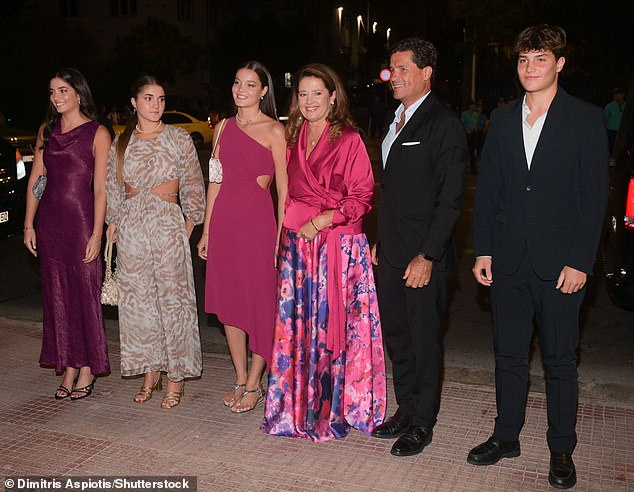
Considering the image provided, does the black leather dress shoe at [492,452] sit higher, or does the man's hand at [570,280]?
the man's hand at [570,280]

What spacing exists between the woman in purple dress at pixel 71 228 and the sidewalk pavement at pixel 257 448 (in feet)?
0.95

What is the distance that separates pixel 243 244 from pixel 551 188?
194cm

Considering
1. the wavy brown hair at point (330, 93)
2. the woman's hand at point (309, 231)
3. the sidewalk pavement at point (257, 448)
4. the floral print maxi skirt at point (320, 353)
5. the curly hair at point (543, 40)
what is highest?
the curly hair at point (543, 40)

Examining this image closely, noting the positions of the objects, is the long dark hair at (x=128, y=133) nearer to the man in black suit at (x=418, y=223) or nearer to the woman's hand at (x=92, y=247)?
the woman's hand at (x=92, y=247)

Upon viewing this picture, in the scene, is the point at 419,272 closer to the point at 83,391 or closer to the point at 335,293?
the point at 335,293

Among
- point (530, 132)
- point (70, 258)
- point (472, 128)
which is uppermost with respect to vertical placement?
point (472, 128)

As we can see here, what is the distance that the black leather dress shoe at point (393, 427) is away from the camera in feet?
15.1

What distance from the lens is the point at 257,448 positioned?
14.7 ft

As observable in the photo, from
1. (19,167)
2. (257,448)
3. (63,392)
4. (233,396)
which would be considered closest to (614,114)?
(19,167)

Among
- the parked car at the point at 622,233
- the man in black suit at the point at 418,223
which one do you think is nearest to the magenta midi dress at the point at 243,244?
the man in black suit at the point at 418,223

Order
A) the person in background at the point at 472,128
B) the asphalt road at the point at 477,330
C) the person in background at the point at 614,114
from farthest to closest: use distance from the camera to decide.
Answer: the person in background at the point at 472,128 < the person in background at the point at 614,114 < the asphalt road at the point at 477,330

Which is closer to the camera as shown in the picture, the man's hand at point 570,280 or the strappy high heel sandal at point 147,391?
the man's hand at point 570,280

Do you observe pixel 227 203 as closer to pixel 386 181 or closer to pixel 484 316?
Answer: pixel 386 181

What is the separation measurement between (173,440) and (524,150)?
251cm
